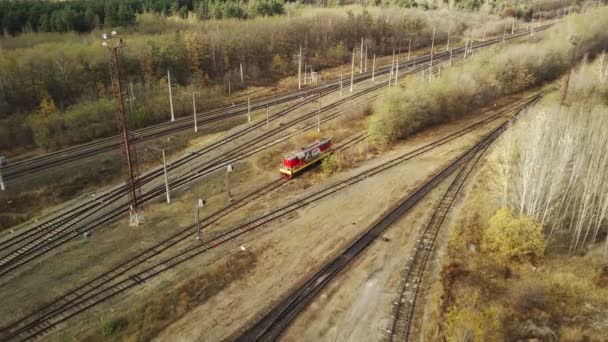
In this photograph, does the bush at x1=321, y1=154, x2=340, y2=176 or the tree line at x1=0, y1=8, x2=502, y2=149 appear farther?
the tree line at x1=0, y1=8, x2=502, y2=149

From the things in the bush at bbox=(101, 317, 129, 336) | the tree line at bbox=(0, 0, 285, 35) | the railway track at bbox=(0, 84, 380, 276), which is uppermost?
the tree line at bbox=(0, 0, 285, 35)

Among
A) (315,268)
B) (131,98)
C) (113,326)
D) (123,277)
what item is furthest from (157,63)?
(113,326)

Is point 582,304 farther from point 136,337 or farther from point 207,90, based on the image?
point 207,90

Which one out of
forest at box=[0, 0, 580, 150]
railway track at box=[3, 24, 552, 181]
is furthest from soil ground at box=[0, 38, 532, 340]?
forest at box=[0, 0, 580, 150]

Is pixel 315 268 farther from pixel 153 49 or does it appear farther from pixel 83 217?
pixel 153 49

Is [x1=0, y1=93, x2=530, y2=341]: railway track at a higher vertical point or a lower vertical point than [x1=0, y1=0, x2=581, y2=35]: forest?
lower

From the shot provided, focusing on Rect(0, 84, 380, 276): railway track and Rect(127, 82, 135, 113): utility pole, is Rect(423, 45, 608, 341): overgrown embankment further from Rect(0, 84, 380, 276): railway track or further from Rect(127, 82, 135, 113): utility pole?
Rect(127, 82, 135, 113): utility pole
